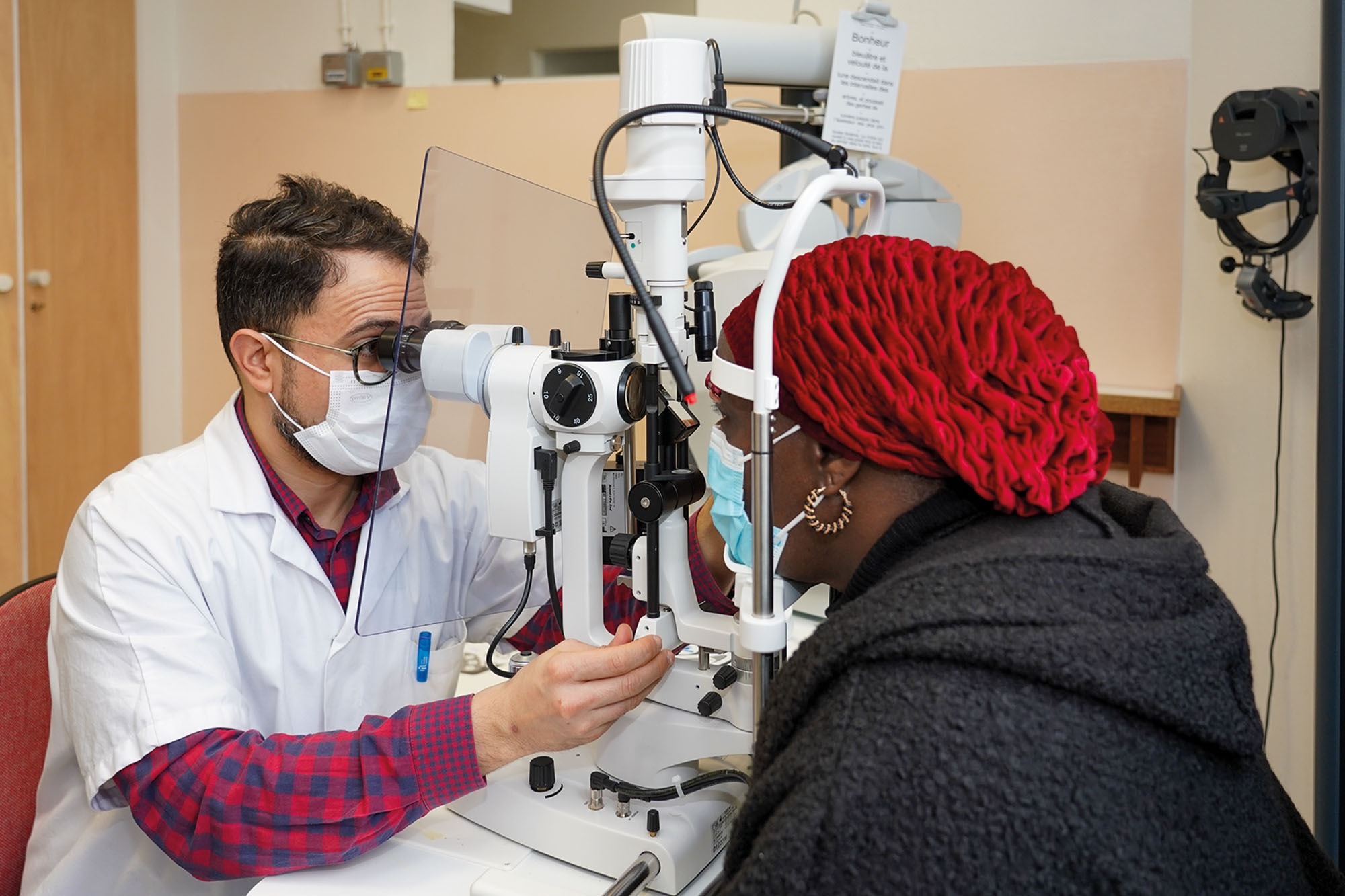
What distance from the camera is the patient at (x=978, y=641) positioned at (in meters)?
0.65

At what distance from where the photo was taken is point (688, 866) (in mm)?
999

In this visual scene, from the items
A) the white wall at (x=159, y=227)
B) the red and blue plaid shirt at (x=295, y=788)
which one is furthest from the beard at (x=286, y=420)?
the white wall at (x=159, y=227)

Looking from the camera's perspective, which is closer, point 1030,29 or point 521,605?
point 521,605

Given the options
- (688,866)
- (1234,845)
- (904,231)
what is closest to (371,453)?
(688,866)

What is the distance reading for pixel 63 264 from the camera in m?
2.98

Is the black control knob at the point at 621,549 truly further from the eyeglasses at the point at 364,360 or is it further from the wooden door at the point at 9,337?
the wooden door at the point at 9,337

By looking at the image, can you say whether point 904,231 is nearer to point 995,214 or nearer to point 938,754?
point 995,214

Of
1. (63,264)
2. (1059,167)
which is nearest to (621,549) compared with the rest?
(1059,167)

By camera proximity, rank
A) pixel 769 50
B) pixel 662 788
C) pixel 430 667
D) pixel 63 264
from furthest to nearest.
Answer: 1. pixel 63 264
2. pixel 769 50
3. pixel 430 667
4. pixel 662 788

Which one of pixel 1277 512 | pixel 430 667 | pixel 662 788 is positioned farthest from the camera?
pixel 1277 512

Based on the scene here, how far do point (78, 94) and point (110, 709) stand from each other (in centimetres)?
255

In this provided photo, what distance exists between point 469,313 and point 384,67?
225 cm

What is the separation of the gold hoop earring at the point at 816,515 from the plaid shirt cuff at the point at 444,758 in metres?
0.40

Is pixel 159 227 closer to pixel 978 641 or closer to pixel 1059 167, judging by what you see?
pixel 1059 167
